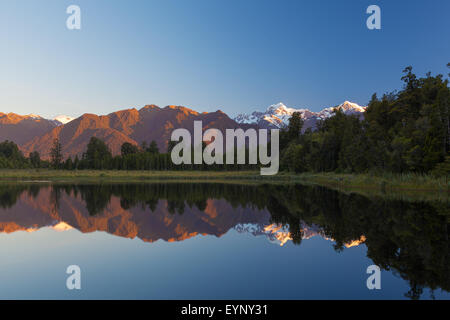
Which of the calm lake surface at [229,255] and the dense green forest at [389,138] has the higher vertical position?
the dense green forest at [389,138]

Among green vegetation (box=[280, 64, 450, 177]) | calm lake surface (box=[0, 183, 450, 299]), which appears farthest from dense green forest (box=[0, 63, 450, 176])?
calm lake surface (box=[0, 183, 450, 299])

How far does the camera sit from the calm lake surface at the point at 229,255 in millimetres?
9273

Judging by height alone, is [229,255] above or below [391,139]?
below

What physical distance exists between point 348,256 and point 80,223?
1656cm

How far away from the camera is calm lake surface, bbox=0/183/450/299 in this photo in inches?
365

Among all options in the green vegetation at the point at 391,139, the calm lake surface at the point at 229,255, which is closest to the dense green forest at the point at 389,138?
the green vegetation at the point at 391,139

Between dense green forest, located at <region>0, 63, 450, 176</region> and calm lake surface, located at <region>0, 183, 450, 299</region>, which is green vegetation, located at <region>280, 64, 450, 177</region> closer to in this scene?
dense green forest, located at <region>0, 63, 450, 176</region>

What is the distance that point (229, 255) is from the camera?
13.4 meters

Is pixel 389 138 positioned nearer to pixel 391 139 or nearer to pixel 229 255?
pixel 391 139

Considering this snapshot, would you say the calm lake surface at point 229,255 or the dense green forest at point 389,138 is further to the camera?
the dense green forest at point 389,138

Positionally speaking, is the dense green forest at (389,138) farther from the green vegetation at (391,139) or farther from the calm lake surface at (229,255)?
the calm lake surface at (229,255)

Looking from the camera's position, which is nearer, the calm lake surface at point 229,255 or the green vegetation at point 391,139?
the calm lake surface at point 229,255

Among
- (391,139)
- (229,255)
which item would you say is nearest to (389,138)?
(391,139)
